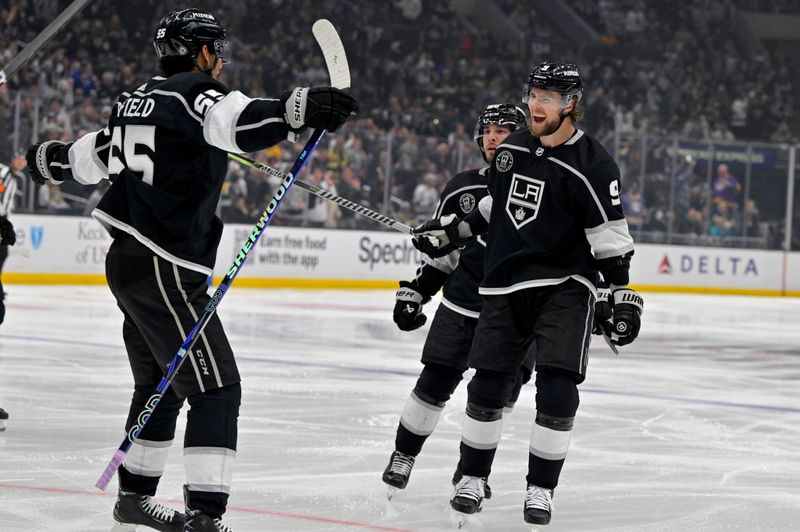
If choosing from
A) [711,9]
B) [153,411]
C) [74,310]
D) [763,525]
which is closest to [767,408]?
[763,525]

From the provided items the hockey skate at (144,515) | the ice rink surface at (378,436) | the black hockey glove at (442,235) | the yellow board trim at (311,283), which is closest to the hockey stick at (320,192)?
the black hockey glove at (442,235)

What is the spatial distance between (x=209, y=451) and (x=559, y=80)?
5.05 ft

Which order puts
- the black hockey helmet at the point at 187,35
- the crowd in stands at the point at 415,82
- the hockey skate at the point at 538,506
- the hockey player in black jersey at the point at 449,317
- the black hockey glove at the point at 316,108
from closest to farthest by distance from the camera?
the black hockey glove at the point at 316,108 → the black hockey helmet at the point at 187,35 → the hockey skate at the point at 538,506 → the hockey player in black jersey at the point at 449,317 → the crowd in stands at the point at 415,82

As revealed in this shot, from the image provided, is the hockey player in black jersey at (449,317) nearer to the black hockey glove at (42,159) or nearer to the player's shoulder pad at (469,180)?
the player's shoulder pad at (469,180)

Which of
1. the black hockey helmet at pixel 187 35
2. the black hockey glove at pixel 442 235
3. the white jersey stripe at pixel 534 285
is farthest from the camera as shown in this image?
the black hockey glove at pixel 442 235

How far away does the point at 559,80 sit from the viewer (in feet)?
12.6

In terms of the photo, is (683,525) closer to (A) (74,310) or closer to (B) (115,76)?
(A) (74,310)

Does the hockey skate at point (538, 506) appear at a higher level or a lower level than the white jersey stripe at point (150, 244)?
lower

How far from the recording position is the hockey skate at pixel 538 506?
366 cm

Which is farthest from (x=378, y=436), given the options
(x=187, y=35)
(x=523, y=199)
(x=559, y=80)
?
(x=187, y=35)

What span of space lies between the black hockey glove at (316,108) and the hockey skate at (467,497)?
51.3 inches

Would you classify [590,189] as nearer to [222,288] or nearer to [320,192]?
[320,192]

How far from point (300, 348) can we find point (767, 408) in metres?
3.29

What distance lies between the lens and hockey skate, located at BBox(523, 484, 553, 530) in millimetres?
3658
